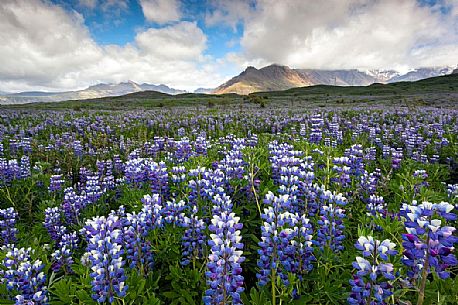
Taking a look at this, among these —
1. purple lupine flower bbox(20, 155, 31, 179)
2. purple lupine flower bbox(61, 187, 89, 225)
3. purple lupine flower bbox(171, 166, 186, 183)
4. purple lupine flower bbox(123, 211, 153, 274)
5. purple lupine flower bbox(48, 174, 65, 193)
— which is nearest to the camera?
purple lupine flower bbox(123, 211, 153, 274)

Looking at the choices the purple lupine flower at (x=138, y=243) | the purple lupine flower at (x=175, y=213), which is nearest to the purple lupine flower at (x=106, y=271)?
the purple lupine flower at (x=138, y=243)

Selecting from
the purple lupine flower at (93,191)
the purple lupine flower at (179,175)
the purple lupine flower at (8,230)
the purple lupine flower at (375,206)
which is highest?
the purple lupine flower at (179,175)

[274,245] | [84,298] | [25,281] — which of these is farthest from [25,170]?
[274,245]

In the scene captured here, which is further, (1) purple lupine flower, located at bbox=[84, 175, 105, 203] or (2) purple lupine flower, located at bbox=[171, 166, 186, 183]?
(1) purple lupine flower, located at bbox=[84, 175, 105, 203]

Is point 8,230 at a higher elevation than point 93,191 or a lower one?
lower

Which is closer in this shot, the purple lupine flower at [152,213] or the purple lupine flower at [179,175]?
the purple lupine flower at [152,213]

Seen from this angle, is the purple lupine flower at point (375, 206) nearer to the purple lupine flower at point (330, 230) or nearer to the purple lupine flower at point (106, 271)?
the purple lupine flower at point (330, 230)

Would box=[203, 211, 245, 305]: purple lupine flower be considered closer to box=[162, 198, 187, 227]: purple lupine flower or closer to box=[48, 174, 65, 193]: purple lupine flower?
box=[162, 198, 187, 227]: purple lupine flower

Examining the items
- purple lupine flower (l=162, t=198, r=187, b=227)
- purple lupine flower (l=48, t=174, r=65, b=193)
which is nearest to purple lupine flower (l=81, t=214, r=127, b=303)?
purple lupine flower (l=162, t=198, r=187, b=227)

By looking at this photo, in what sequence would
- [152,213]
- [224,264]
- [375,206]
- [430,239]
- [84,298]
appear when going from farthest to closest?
[375,206] → [152,213] → [84,298] → [224,264] → [430,239]

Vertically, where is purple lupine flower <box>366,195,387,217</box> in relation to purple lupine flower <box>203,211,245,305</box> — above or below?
below

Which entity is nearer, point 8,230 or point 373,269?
point 373,269

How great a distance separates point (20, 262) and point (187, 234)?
55.4 inches

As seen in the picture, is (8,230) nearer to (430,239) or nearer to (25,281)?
(25,281)
